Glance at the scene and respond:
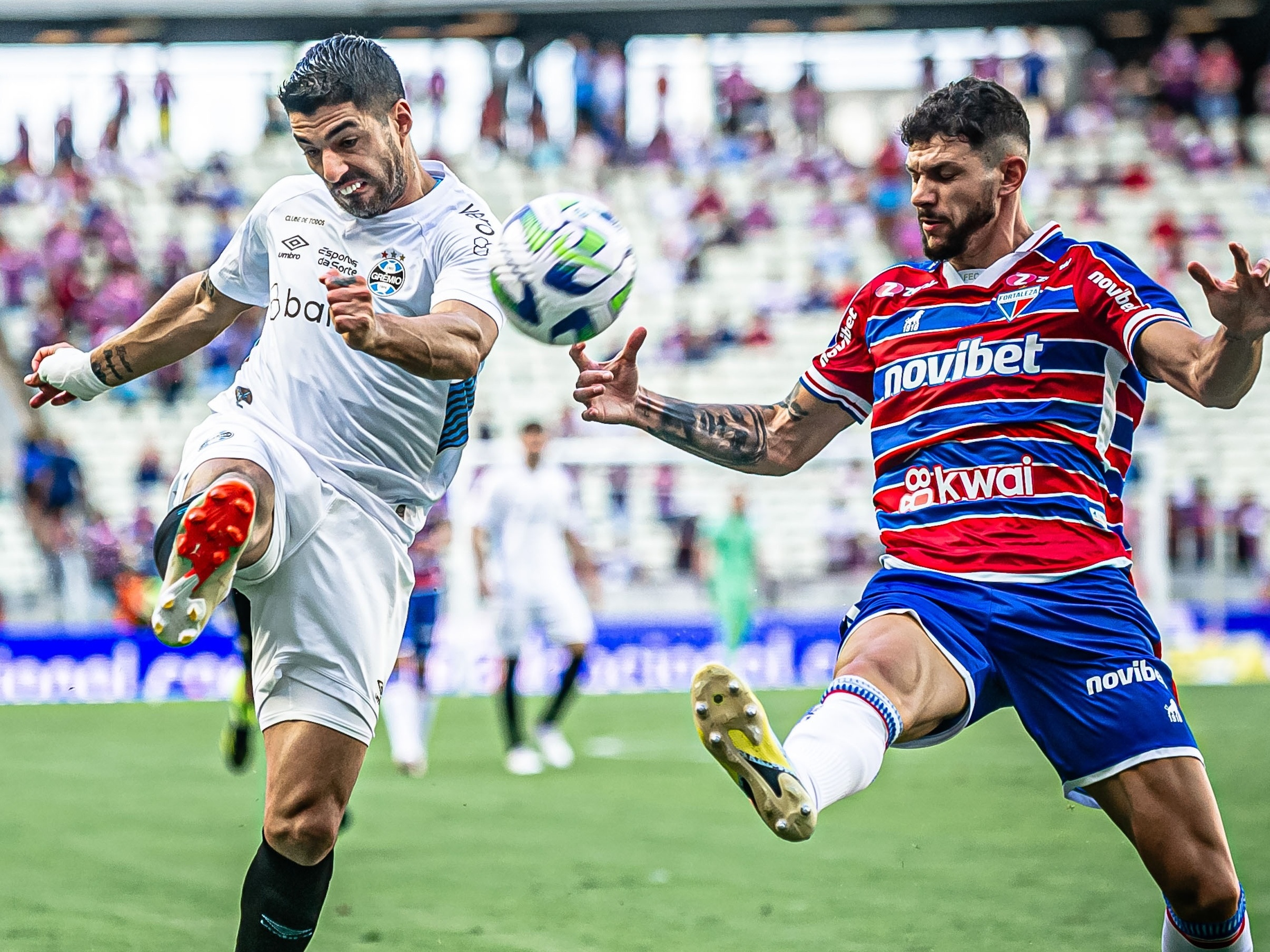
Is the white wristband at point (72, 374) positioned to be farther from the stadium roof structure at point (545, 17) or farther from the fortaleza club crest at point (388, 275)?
the stadium roof structure at point (545, 17)

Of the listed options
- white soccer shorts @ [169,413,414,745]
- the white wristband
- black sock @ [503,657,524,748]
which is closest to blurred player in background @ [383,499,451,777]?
black sock @ [503,657,524,748]

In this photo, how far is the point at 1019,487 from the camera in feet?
13.9

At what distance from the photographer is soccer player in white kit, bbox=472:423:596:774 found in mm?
11500

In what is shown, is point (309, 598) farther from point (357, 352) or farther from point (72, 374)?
point (72, 374)

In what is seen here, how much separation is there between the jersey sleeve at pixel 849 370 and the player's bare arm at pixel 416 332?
1.05 metres

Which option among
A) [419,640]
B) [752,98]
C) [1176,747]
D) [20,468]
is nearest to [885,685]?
[1176,747]

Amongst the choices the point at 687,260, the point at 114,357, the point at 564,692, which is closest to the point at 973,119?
the point at 114,357

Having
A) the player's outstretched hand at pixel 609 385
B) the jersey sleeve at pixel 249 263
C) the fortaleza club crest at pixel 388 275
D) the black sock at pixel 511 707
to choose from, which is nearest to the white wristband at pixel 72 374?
the jersey sleeve at pixel 249 263

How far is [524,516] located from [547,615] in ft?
2.80

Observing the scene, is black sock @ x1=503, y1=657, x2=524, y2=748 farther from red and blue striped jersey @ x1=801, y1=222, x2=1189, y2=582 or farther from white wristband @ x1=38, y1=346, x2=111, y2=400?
red and blue striped jersey @ x1=801, y1=222, x2=1189, y2=582

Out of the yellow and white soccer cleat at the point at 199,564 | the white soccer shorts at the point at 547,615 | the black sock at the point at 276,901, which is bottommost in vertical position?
the white soccer shorts at the point at 547,615

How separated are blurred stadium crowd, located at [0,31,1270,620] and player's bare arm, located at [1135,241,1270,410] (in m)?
12.5

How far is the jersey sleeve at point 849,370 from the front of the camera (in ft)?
15.5

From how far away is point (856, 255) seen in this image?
23.6m
